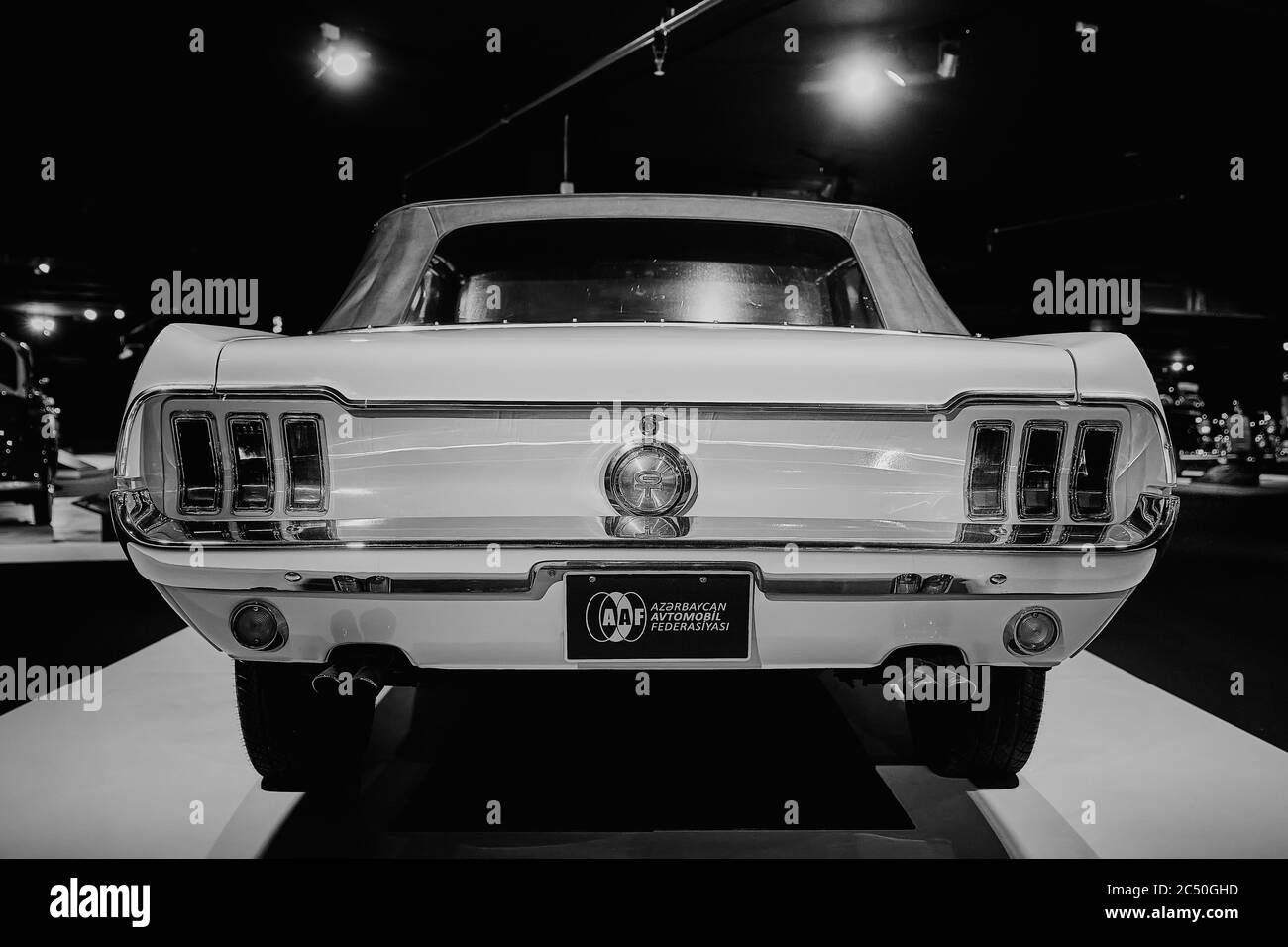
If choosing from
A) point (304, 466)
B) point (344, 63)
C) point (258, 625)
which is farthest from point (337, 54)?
point (258, 625)

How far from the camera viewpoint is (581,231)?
97.9 inches

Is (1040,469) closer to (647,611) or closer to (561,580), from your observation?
(647,611)

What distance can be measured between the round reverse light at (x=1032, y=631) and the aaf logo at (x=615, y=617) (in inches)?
28.0

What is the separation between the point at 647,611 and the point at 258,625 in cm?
75

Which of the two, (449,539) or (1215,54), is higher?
(1215,54)

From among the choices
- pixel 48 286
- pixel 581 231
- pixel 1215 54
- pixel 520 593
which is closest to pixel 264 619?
pixel 520 593

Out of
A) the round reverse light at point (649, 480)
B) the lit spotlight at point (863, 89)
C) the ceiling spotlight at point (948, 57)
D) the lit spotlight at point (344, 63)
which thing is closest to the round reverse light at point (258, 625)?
the round reverse light at point (649, 480)

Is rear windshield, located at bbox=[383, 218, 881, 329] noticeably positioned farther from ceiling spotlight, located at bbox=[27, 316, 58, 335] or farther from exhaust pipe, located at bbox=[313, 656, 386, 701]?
ceiling spotlight, located at bbox=[27, 316, 58, 335]

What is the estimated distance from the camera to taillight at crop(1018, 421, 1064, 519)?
5.55ft

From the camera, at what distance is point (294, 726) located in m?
2.21
